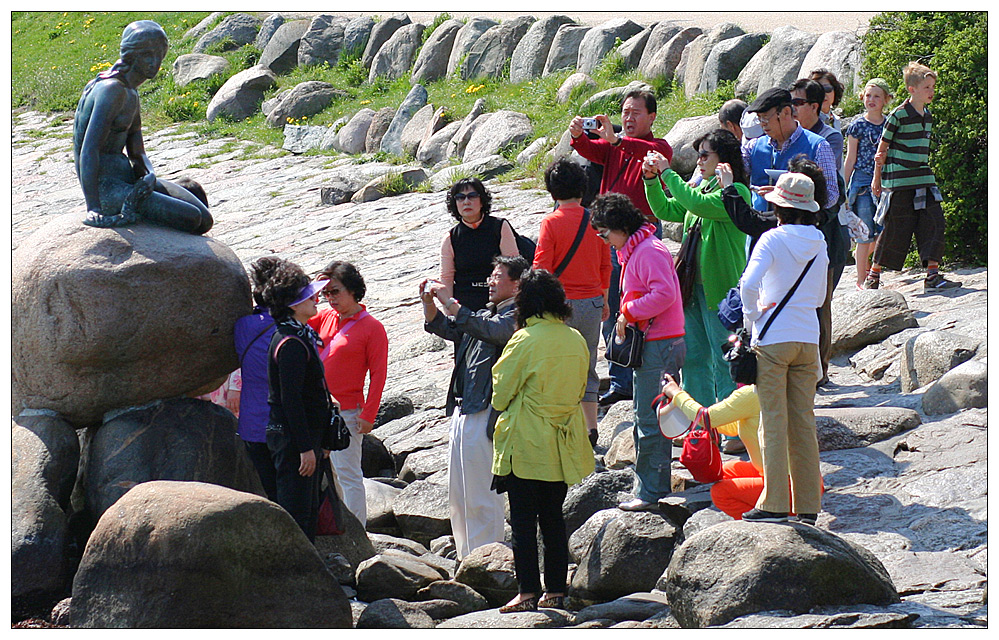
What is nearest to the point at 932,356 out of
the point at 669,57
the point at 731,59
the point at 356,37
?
the point at 731,59

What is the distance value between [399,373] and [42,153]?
12245mm

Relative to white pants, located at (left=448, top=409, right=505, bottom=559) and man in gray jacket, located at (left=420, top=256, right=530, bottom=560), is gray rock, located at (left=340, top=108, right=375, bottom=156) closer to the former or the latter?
man in gray jacket, located at (left=420, top=256, right=530, bottom=560)

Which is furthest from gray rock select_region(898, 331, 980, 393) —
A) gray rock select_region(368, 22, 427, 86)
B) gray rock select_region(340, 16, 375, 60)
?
gray rock select_region(340, 16, 375, 60)

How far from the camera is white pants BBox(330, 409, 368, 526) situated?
632cm

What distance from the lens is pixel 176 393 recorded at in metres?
6.02

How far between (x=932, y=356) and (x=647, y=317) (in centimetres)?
259

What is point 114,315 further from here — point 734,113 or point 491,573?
point 734,113

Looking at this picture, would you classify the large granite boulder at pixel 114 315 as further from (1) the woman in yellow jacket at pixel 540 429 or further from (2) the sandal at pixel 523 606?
(2) the sandal at pixel 523 606

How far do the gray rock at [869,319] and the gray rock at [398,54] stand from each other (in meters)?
12.6

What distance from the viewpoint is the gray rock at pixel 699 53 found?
560 inches

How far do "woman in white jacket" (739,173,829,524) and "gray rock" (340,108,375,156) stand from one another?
13093 millimetres

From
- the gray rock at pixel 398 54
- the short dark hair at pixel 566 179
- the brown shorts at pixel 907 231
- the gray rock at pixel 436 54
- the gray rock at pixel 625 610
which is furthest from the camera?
the gray rock at pixel 398 54

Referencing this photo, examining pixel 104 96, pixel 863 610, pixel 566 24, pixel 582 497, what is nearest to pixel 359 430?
pixel 582 497

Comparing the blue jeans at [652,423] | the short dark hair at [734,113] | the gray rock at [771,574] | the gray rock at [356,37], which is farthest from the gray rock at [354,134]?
the gray rock at [771,574]
